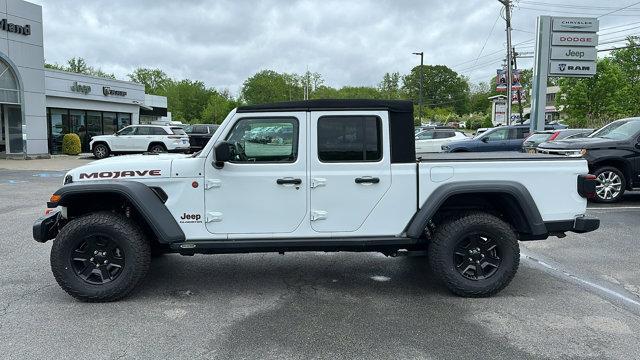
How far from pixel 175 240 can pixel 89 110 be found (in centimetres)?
2560

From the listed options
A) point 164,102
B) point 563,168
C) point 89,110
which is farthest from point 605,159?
point 164,102

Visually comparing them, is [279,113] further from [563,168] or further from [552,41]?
[552,41]

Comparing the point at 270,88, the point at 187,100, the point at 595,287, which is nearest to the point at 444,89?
the point at 270,88

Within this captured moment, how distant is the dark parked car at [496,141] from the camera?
61.2 feet

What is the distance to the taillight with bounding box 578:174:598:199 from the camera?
4645 millimetres

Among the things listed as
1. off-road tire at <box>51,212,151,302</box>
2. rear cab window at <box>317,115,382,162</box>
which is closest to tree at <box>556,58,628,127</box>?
rear cab window at <box>317,115,382,162</box>

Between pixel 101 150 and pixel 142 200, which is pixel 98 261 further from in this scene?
pixel 101 150

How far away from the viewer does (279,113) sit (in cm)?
461

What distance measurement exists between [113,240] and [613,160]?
9.34 m

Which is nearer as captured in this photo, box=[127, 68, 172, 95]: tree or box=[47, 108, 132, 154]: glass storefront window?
box=[47, 108, 132, 154]: glass storefront window

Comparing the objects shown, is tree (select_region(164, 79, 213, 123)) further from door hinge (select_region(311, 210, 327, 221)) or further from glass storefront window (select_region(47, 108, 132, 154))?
door hinge (select_region(311, 210, 327, 221))

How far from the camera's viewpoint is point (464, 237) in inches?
181

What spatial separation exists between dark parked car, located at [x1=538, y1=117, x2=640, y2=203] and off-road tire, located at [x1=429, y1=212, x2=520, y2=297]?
5720 mm

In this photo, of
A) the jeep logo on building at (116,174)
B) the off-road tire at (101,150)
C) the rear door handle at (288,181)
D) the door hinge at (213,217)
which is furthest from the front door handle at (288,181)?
the off-road tire at (101,150)
